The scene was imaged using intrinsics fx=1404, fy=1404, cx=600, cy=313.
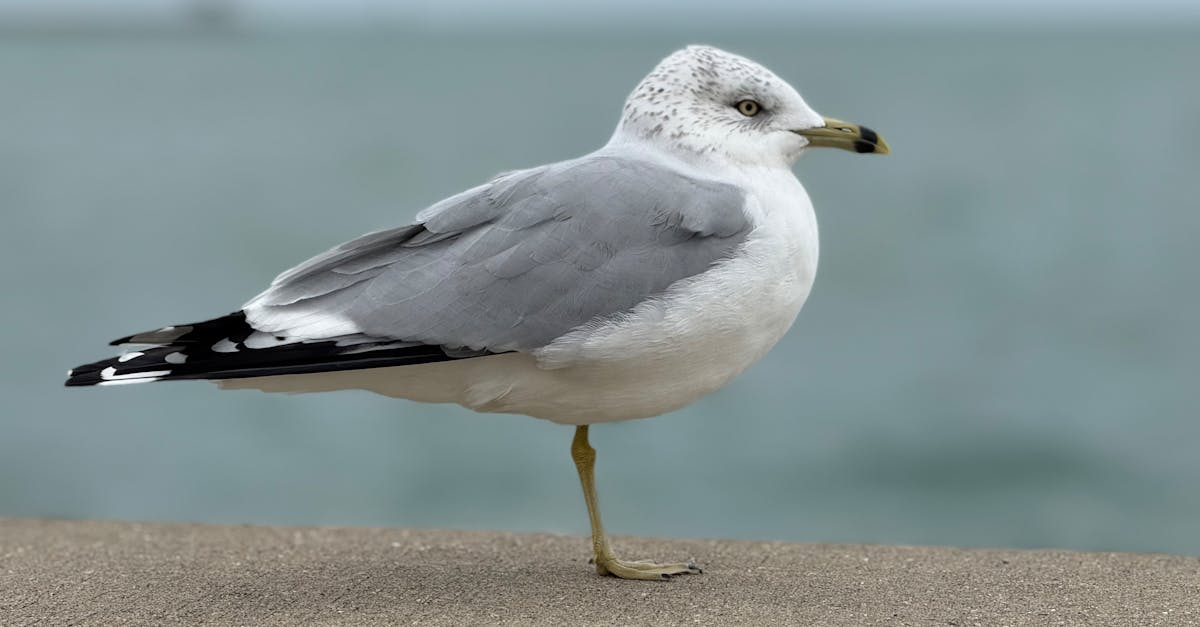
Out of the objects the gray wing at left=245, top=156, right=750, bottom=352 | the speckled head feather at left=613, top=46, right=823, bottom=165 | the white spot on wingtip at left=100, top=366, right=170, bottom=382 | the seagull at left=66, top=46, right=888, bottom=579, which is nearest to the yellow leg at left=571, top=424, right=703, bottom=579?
the seagull at left=66, top=46, right=888, bottom=579

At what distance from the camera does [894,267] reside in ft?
64.1

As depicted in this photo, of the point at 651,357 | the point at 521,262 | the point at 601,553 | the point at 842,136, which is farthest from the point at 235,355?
the point at 842,136

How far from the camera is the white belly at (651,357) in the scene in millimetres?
3904

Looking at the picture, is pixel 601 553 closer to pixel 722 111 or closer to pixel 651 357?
pixel 651 357

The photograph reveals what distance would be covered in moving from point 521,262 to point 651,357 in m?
0.45

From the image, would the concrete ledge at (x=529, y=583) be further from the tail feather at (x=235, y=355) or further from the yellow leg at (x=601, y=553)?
the tail feather at (x=235, y=355)

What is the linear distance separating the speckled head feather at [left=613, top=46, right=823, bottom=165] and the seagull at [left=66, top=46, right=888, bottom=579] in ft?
0.04

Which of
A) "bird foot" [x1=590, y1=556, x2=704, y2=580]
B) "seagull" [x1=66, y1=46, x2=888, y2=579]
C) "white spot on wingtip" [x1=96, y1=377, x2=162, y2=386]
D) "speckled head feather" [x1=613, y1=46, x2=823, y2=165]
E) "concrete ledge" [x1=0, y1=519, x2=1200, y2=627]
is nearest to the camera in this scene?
"white spot on wingtip" [x1=96, y1=377, x2=162, y2=386]

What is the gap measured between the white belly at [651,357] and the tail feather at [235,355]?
104 mm

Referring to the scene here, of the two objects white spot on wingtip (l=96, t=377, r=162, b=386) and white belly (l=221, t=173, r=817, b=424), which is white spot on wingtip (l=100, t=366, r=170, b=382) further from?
white belly (l=221, t=173, r=817, b=424)

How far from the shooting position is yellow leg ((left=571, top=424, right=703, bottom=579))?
175 inches

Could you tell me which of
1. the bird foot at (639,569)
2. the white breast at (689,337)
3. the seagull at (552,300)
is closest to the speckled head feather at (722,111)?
the seagull at (552,300)

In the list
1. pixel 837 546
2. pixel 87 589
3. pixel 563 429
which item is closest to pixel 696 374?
pixel 837 546

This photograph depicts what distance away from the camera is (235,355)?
3773 mm
